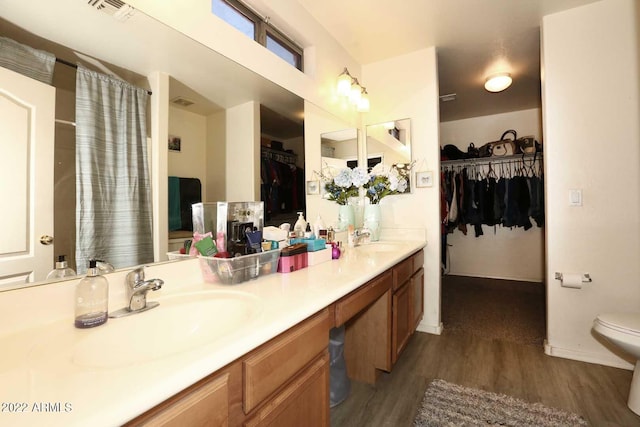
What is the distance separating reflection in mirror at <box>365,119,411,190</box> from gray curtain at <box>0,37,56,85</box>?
2301 millimetres

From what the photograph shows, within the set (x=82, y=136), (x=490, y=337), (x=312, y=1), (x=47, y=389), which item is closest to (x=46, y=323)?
(x=47, y=389)

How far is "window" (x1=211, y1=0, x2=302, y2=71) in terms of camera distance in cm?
148

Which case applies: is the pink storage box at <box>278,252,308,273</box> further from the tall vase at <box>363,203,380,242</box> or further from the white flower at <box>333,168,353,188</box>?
the tall vase at <box>363,203,380,242</box>

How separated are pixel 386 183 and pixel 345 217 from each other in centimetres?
46

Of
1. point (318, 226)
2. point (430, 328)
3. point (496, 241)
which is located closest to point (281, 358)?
point (318, 226)

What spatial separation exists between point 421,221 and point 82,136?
7.66ft

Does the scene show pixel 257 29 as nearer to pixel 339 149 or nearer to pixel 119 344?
pixel 339 149

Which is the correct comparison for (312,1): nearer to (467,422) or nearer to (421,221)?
(421,221)

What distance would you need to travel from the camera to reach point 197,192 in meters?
1.22

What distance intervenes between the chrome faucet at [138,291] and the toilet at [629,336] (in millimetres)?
2218

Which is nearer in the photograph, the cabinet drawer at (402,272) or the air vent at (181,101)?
the air vent at (181,101)

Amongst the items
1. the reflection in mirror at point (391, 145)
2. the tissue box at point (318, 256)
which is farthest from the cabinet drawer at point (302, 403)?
the reflection in mirror at point (391, 145)

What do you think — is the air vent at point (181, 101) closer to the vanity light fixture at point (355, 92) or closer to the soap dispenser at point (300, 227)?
the soap dispenser at point (300, 227)

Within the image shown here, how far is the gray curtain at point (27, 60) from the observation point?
74 centimetres
